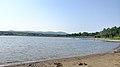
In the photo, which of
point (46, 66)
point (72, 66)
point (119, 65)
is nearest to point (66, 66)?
point (72, 66)

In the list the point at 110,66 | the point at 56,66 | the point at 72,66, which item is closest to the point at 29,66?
the point at 56,66

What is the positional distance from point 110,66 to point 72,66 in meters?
3.54

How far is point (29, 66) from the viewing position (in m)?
20.4

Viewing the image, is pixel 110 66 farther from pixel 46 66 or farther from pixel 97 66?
pixel 46 66

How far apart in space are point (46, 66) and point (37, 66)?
0.85m

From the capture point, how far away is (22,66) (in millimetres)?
20672

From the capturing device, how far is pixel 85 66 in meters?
20.4

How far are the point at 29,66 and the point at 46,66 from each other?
161 centimetres

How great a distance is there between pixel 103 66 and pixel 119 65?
1.63 m

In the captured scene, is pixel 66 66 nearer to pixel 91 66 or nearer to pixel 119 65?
pixel 91 66

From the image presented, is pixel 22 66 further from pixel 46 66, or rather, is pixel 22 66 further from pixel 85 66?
pixel 85 66

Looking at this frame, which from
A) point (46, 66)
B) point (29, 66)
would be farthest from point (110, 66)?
point (29, 66)

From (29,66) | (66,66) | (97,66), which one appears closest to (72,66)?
(66,66)

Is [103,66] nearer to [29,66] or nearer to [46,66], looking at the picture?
[46,66]
